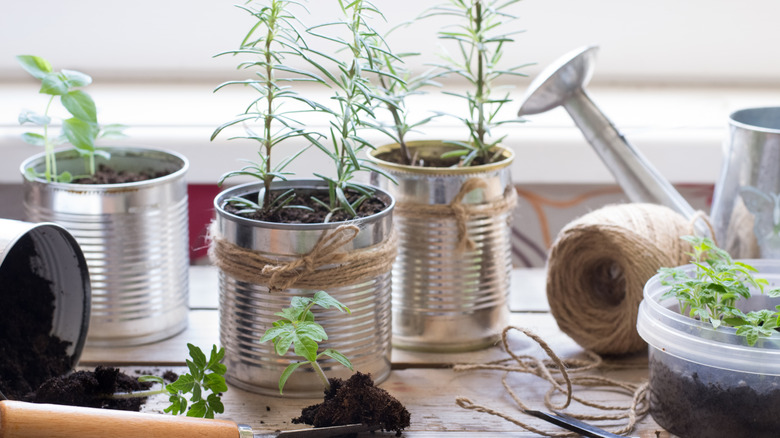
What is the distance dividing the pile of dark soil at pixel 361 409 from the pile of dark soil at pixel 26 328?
0.27 meters

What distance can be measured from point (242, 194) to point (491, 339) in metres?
0.32

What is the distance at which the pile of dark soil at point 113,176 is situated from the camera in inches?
38.3

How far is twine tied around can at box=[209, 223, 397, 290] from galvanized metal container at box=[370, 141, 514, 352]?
10cm

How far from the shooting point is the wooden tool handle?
646 millimetres

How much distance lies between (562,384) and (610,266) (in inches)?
6.5

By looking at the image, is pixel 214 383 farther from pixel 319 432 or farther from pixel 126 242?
pixel 126 242

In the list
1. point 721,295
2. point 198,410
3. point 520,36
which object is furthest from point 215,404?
point 520,36

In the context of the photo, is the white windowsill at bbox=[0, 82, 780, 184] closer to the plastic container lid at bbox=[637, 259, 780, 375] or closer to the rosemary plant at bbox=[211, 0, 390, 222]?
the rosemary plant at bbox=[211, 0, 390, 222]

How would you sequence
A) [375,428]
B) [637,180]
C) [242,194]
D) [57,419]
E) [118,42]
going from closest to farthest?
[57,419] → [375,428] → [242,194] → [637,180] → [118,42]

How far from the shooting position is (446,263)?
93 cm

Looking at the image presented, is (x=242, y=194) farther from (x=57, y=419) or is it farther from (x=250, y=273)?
(x=57, y=419)

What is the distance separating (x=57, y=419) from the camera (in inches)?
25.9

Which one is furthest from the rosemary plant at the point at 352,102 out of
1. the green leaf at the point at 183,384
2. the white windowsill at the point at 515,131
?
the white windowsill at the point at 515,131

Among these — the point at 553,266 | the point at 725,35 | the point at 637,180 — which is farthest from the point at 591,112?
the point at 725,35
